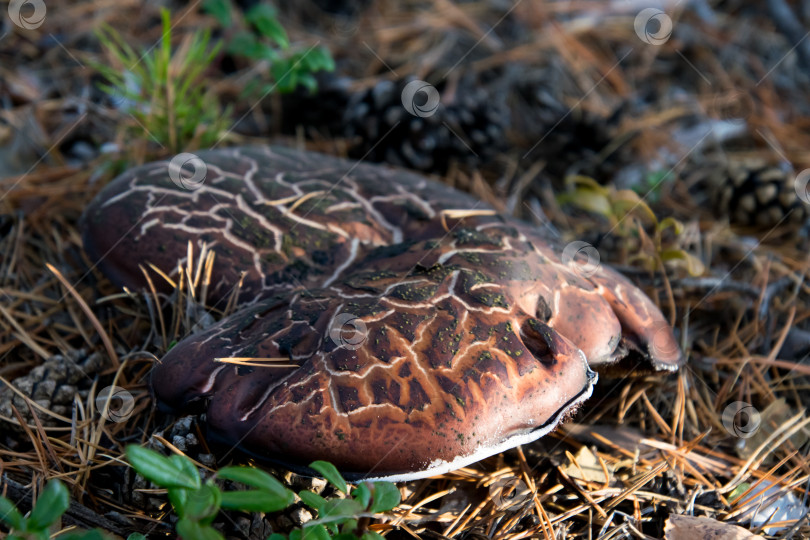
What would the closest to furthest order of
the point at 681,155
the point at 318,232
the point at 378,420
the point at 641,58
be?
the point at 378,420 → the point at 318,232 → the point at 681,155 → the point at 641,58

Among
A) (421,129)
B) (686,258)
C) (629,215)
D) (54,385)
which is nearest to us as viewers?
(54,385)

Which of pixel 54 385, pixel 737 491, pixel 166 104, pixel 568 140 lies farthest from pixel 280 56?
pixel 737 491

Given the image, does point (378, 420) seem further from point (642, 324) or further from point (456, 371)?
point (642, 324)

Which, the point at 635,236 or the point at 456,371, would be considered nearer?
the point at 456,371

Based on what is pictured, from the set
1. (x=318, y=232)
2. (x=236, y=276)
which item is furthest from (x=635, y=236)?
(x=236, y=276)

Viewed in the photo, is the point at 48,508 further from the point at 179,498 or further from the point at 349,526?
the point at 349,526

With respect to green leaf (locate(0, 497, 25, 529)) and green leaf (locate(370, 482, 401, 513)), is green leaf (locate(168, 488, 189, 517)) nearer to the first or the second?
green leaf (locate(0, 497, 25, 529))

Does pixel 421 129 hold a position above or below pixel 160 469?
above

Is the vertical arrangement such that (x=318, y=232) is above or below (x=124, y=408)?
above
